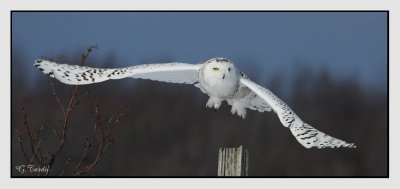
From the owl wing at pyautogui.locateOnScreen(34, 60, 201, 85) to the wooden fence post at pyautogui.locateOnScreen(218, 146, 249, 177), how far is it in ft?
1.80

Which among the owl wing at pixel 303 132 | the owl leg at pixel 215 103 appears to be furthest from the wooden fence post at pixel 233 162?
the owl leg at pixel 215 103

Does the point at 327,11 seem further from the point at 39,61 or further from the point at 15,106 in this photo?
the point at 15,106

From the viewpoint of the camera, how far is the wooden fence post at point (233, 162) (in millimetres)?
2521

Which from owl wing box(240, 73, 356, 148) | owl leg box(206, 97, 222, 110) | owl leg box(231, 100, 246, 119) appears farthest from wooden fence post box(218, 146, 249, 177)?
owl leg box(231, 100, 246, 119)

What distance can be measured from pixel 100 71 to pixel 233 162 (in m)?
0.88

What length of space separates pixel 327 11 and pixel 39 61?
5.15 feet

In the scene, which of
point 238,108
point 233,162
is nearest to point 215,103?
point 238,108

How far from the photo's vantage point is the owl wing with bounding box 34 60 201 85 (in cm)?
287

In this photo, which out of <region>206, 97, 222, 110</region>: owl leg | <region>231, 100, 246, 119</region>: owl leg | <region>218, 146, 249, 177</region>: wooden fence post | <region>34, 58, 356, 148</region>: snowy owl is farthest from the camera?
<region>231, 100, 246, 119</region>: owl leg

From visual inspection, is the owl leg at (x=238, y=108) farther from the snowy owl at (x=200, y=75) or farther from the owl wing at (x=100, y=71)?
the owl wing at (x=100, y=71)

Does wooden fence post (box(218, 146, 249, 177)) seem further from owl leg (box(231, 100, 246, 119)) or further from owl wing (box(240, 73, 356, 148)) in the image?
owl leg (box(231, 100, 246, 119))

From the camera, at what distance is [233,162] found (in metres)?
2.54

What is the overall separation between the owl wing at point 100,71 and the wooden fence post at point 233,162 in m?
0.55

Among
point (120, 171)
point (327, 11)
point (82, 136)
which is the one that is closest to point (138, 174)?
point (120, 171)
